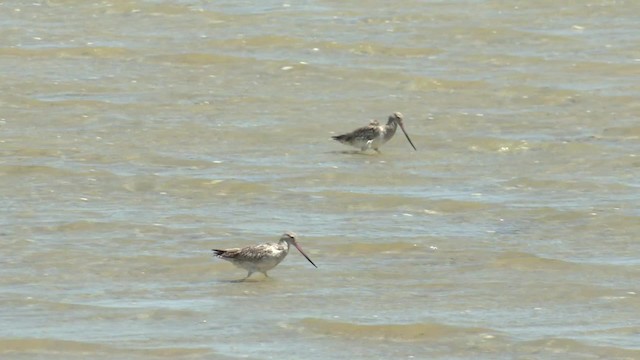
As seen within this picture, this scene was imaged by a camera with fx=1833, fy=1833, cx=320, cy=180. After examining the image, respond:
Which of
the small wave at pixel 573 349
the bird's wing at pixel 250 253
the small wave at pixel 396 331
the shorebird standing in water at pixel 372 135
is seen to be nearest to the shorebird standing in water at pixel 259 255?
the bird's wing at pixel 250 253

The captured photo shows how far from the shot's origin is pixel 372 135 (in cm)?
1778

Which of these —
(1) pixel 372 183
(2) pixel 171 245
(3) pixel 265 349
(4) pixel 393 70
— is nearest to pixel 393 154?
(1) pixel 372 183

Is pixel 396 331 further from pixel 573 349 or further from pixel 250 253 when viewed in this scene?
pixel 250 253

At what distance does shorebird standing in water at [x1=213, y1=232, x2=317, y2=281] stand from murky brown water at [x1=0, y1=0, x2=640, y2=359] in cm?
18

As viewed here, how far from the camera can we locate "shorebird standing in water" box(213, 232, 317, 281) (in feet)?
42.9

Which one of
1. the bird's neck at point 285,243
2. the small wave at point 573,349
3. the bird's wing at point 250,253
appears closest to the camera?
the small wave at point 573,349

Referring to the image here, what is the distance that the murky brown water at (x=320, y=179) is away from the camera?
1176 centimetres

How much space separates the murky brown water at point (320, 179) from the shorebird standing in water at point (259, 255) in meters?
0.18

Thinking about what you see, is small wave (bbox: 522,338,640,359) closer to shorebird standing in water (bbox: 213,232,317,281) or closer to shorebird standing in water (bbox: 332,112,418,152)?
shorebird standing in water (bbox: 213,232,317,281)

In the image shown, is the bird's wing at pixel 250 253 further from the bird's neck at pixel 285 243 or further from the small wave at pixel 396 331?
the small wave at pixel 396 331

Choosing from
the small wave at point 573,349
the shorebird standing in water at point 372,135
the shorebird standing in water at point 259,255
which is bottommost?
the shorebird standing in water at point 372,135

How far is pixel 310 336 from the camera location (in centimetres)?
1158

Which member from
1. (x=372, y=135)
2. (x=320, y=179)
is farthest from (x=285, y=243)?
(x=372, y=135)

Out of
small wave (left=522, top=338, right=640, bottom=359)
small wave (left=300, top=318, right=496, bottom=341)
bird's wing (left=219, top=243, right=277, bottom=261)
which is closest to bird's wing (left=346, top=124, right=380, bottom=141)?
bird's wing (left=219, top=243, right=277, bottom=261)
